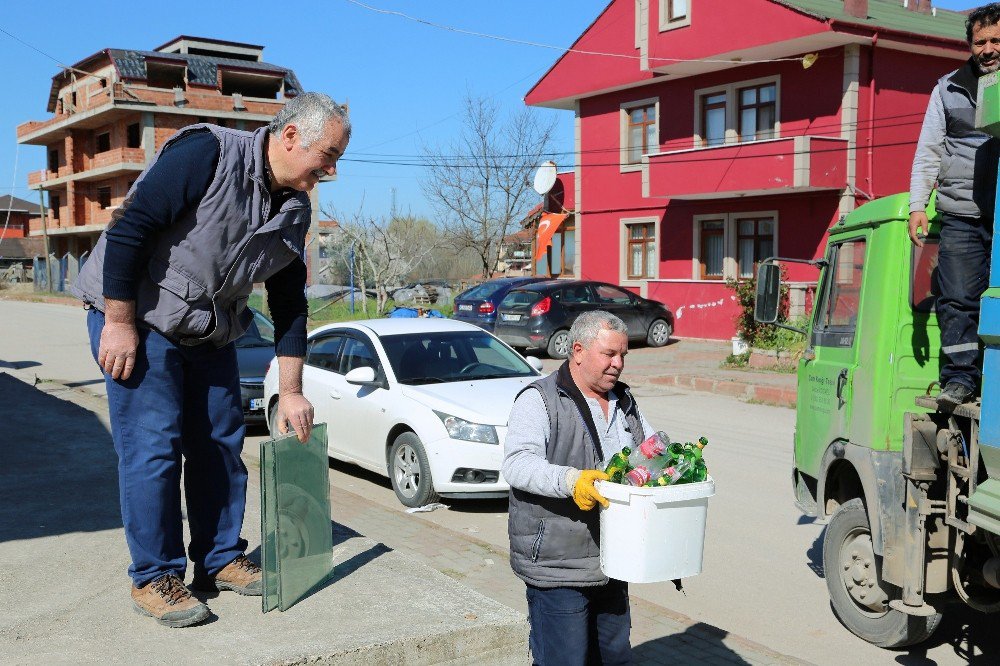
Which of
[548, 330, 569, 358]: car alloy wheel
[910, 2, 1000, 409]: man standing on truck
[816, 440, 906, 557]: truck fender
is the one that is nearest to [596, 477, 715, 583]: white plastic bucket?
[910, 2, 1000, 409]: man standing on truck

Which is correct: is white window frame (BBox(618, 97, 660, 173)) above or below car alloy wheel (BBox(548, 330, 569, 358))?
above

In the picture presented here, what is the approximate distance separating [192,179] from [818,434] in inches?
155

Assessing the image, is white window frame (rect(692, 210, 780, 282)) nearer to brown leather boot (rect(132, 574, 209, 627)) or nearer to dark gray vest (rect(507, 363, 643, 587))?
dark gray vest (rect(507, 363, 643, 587))

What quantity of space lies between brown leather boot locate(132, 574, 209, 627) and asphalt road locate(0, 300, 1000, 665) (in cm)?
309

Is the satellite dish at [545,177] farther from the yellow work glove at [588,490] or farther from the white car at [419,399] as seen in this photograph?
the yellow work glove at [588,490]

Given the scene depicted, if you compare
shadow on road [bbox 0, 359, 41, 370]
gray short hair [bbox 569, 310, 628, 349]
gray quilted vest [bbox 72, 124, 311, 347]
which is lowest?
shadow on road [bbox 0, 359, 41, 370]

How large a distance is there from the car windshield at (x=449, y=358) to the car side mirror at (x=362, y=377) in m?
0.25

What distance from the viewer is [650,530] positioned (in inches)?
127

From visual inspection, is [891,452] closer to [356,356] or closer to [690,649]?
[690,649]

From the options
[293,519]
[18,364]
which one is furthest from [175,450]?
[18,364]

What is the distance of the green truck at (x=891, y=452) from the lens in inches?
178

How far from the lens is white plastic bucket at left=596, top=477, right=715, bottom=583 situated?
321 centimetres

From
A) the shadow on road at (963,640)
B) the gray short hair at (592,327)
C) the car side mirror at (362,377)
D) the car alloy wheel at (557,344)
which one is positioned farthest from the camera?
the car alloy wheel at (557,344)

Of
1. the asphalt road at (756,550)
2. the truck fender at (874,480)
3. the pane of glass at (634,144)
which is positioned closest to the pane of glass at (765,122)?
the pane of glass at (634,144)
